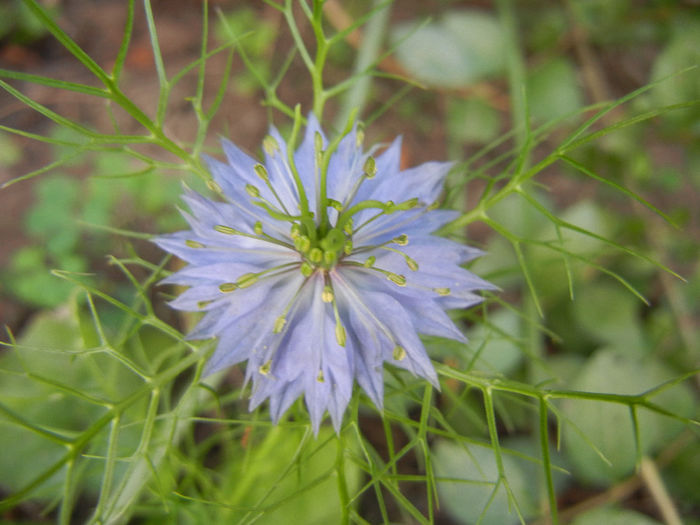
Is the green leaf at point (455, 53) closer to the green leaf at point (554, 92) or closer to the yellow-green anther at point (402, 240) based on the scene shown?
the green leaf at point (554, 92)

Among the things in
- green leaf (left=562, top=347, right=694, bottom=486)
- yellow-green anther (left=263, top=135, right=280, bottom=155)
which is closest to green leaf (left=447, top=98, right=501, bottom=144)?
green leaf (left=562, top=347, right=694, bottom=486)

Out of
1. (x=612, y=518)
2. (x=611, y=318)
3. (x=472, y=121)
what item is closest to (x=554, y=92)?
(x=472, y=121)

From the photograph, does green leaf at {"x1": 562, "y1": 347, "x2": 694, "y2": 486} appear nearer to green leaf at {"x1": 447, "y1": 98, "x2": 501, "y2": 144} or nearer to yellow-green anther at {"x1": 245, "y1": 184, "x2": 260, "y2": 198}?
green leaf at {"x1": 447, "y1": 98, "x2": 501, "y2": 144}

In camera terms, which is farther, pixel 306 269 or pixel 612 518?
pixel 612 518

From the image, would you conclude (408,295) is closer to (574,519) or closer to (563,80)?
(574,519)

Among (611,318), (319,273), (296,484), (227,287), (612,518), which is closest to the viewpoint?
(227,287)

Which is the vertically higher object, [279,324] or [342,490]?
[279,324]

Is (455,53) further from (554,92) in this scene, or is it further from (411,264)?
(411,264)

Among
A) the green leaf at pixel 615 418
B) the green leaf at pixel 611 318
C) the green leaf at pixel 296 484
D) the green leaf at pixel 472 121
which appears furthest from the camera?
the green leaf at pixel 472 121

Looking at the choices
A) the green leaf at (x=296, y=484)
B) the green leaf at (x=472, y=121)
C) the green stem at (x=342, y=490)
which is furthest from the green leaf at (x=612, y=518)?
the green leaf at (x=472, y=121)
